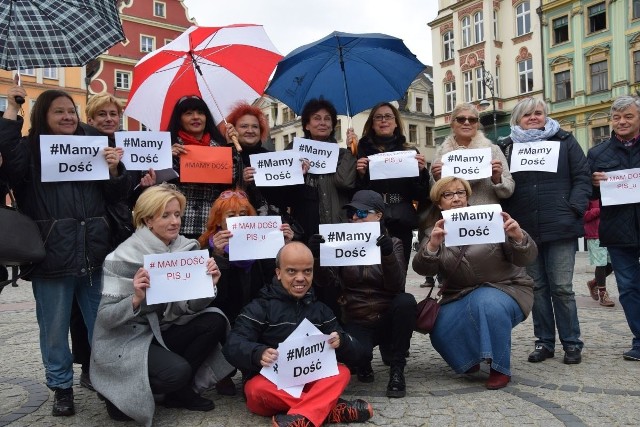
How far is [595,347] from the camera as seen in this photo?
19.6ft

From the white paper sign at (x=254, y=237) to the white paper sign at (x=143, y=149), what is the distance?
868mm

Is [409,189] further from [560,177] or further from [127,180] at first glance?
[127,180]

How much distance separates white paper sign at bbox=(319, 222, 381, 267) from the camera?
455cm

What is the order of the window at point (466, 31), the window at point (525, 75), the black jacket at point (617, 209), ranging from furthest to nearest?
1. the window at point (466, 31)
2. the window at point (525, 75)
3. the black jacket at point (617, 209)

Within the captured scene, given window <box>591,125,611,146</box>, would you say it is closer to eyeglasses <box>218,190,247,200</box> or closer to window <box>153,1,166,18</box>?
window <box>153,1,166,18</box>

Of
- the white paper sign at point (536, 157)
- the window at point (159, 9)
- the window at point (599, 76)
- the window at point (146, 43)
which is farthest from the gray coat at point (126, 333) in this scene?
the window at point (159, 9)

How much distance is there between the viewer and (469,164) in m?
5.10

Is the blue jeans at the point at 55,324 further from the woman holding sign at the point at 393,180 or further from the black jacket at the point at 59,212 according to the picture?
the woman holding sign at the point at 393,180

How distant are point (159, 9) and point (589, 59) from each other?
99.1ft

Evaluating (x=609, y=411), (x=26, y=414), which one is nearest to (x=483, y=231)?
(x=609, y=411)

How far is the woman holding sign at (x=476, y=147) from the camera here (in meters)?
5.24

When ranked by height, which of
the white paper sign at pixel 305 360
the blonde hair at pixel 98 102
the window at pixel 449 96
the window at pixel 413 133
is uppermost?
the window at pixel 449 96

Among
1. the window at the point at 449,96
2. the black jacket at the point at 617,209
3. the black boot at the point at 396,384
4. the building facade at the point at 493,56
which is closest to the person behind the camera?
the black boot at the point at 396,384

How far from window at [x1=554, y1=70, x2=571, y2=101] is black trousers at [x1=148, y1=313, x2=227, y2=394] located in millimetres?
38578
